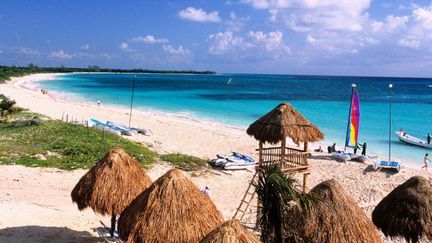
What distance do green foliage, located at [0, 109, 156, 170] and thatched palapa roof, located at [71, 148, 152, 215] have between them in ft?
22.6

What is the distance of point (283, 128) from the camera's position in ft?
36.3

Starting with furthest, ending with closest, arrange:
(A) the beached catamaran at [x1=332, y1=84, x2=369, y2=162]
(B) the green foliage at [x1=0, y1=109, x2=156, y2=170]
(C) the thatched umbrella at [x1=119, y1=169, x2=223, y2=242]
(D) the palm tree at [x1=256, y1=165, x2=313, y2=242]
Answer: (A) the beached catamaran at [x1=332, y1=84, x2=369, y2=162]
(B) the green foliage at [x1=0, y1=109, x2=156, y2=170]
(C) the thatched umbrella at [x1=119, y1=169, x2=223, y2=242]
(D) the palm tree at [x1=256, y1=165, x2=313, y2=242]

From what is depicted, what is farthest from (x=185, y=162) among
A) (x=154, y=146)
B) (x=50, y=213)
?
(x=50, y=213)

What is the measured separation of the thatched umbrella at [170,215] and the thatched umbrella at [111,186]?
1.43 meters

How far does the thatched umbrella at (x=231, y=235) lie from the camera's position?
15.0 feet

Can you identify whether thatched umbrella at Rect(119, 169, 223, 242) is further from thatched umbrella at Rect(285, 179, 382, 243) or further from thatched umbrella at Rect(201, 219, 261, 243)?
thatched umbrella at Rect(201, 219, 261, 243)

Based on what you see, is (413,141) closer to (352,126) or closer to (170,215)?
(352,126)

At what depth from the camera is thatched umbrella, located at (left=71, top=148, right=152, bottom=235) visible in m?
8.20

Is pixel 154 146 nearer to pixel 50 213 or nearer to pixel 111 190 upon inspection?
pixel 50 213

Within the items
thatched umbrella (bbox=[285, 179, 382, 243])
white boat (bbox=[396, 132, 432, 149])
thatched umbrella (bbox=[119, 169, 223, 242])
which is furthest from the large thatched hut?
white boat (bbox=[396, 132, 432, 149])

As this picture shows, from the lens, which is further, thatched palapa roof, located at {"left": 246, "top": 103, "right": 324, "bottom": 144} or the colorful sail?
the colorful sail

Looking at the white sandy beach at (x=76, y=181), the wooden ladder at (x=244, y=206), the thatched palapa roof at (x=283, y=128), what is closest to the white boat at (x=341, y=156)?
the white sandy beach at (x=76, y=181)

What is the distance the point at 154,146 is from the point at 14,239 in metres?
11.8

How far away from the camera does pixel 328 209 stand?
668 cm
